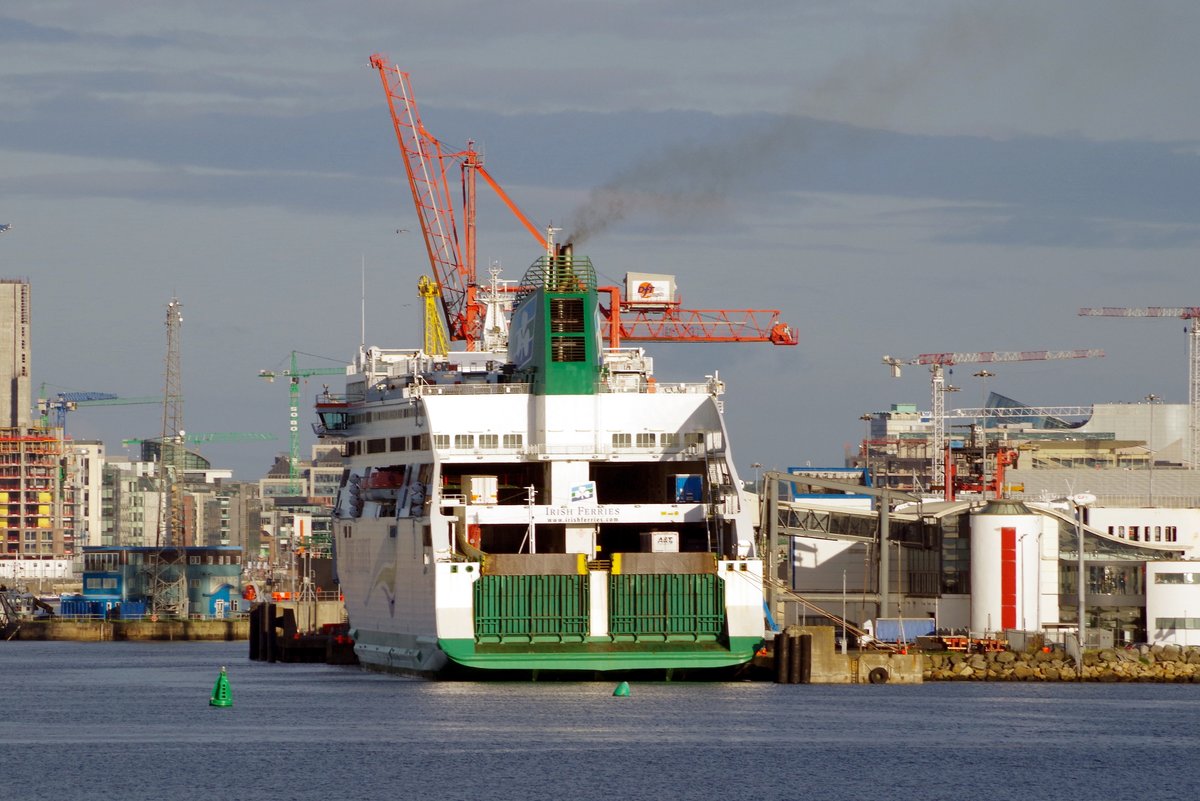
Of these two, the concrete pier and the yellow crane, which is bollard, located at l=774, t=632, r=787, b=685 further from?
the yellow crane

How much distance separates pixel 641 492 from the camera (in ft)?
268

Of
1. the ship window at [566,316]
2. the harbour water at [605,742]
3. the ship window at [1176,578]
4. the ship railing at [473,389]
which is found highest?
the ship window at [566,316]

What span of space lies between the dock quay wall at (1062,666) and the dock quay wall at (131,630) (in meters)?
85.4

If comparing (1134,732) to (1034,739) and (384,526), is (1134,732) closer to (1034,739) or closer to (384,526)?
(1034,739)

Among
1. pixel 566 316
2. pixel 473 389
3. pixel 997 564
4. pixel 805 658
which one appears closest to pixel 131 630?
pixel 997 564

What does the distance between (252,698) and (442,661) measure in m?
11.3

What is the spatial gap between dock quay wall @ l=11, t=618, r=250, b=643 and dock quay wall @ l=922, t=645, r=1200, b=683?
85.4 m

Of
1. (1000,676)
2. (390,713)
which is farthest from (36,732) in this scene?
(1000,676)

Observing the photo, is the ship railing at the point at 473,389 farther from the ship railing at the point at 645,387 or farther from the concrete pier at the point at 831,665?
the concrete pier at the point at 831,665

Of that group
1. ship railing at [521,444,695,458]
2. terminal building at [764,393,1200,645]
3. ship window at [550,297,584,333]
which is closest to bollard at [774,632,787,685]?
ship railing at [521,444,695,458]

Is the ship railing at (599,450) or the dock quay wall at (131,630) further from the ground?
the ship railing at (599,450)

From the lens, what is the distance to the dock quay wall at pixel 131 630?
162125 millimetres

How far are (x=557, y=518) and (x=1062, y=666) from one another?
22711mm

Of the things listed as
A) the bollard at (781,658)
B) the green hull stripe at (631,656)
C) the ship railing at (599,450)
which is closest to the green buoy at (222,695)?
the green hull stripe at (631,656)
